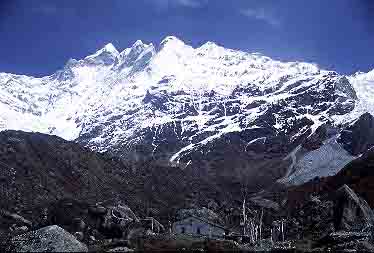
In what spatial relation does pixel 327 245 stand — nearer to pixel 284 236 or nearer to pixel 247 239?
pixel 247 239

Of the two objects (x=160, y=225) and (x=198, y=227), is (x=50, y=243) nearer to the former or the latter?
(x=198, y=227)

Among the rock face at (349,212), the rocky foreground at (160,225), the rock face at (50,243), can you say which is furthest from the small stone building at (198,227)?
the rock face at (50,243)

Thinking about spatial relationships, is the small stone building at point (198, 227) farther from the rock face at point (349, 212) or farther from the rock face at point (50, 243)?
the rock face at point (50, 243)

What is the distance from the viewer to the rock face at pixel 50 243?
49.8 m

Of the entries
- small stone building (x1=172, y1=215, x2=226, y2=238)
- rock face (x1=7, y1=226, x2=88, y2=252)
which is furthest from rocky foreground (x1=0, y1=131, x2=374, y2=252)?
small stone building (x1=172, y1=215, x2=226, y2=238)

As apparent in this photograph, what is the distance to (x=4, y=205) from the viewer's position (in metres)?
168

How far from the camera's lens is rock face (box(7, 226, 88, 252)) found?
49791 millimetres

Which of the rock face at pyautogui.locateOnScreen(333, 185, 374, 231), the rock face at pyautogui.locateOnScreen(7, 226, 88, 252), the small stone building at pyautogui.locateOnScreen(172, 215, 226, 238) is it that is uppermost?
the small stone building at pyautogui.locateOnScreen(172, 215, 226, 238)

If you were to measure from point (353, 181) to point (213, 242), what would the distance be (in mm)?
106712

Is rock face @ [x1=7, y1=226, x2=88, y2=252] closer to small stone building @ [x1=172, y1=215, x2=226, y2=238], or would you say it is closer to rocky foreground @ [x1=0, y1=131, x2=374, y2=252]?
rocky foreground @ [x1=0, y1=131, x2=374, y2=252]

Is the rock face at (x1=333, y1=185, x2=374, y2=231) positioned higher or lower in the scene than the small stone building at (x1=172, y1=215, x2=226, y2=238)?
lower

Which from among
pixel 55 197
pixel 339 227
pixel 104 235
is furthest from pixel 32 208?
pixel 339 227

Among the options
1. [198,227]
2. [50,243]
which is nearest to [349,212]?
[198,227]

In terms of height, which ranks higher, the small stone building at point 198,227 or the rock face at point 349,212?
the small stone building at point 198,227
